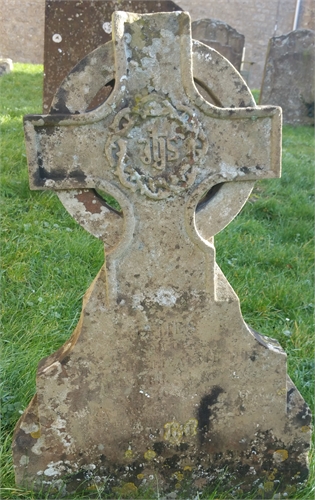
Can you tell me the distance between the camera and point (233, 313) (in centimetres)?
203

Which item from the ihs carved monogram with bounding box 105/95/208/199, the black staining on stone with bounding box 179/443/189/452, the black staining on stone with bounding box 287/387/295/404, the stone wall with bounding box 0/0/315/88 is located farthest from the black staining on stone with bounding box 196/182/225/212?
the stone wall with bounding box 0/0/315/88

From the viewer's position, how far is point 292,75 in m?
9.05

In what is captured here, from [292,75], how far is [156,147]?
8.12 meters

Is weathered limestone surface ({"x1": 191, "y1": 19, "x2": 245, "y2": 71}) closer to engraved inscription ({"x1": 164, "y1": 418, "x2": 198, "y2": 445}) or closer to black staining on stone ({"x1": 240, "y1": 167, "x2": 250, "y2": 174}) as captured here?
black staining on stone ({"x1": 240, "y1": 167, "x2": 250, "y2": 174})

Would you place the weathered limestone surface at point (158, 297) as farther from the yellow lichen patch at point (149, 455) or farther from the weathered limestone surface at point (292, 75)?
the weathered limestone surface at point (292, 75)

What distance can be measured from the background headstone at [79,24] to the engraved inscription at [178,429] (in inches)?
135

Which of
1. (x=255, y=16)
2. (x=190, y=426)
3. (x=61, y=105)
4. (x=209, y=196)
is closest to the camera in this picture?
(x=61, y=105)

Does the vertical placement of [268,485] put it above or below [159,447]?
below

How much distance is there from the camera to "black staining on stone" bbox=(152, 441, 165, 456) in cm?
212

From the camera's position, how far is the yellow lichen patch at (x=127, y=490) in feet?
6.94

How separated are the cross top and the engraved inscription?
76 cm

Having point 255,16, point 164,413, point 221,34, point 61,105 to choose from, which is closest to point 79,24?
point 61,105

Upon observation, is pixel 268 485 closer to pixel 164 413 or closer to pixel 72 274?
pixel 164 413

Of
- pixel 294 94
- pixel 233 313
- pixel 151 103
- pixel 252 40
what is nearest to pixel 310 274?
pixel 233 313
